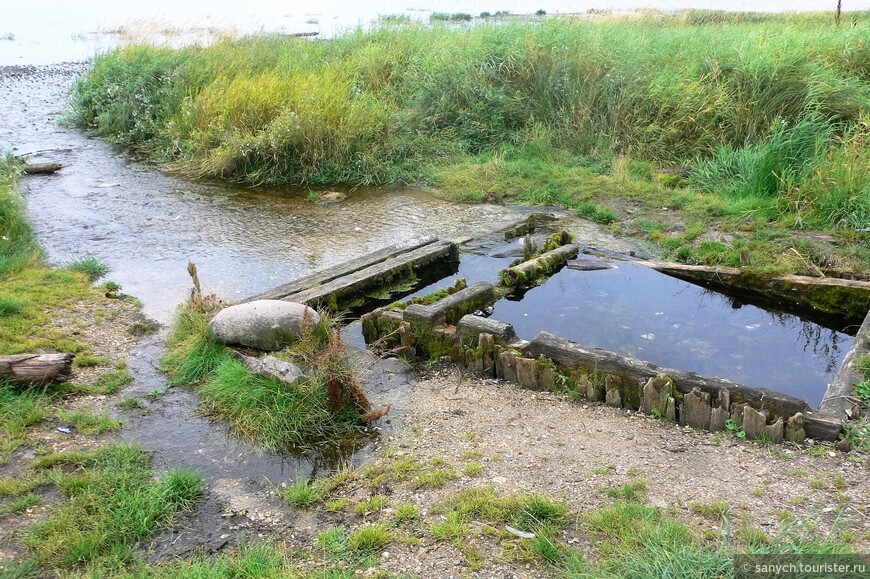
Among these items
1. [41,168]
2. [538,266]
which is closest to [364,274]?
[538,266]

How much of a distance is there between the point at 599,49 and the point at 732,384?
8383 millimetres

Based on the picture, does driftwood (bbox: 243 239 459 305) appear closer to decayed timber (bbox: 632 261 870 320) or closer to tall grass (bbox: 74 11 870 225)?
decayed timber (bbox: 632 261 870 320)

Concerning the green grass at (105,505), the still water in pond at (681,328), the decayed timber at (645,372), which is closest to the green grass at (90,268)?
the green grass at (105,505)

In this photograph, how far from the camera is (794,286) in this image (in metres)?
6.61

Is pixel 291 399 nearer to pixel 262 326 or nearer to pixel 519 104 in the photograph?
pixel 262 326

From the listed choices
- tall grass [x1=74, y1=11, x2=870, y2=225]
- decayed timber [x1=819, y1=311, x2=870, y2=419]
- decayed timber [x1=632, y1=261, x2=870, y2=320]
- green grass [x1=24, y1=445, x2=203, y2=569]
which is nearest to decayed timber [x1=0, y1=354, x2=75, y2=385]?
green grass [x1=24, y1=445, x2=203, y2=569]

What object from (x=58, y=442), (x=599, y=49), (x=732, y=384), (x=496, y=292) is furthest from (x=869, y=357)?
(x=599, y=49)

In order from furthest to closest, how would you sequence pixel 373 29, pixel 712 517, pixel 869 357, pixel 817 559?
pixel 373 29 → pixel 869 357 → pixel 712 517 → pixel 817 559

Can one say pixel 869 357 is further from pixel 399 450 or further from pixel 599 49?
pixel 599 49

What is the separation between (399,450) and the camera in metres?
4.43

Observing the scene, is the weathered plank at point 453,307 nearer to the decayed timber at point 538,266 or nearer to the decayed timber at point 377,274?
the decayed timber at point 538,266

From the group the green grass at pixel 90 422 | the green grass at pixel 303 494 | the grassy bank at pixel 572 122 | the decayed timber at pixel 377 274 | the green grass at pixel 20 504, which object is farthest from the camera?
the grassy bank at pixel 572 122

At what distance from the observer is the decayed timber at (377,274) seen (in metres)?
6.23

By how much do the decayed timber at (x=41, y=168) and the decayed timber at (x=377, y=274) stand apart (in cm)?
710
